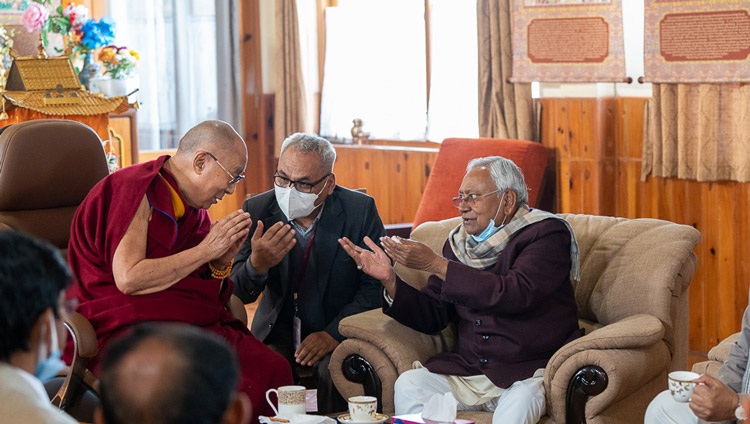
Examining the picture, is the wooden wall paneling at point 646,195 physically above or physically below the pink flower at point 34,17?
below

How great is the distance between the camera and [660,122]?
470cm

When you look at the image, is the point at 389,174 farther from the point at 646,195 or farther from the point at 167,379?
the point at 167,379

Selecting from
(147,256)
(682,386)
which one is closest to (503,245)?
(682,386)

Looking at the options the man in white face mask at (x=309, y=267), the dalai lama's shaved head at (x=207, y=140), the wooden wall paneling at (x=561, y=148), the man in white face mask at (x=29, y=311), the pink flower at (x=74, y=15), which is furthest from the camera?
the pink flower at (x=74, y=15)

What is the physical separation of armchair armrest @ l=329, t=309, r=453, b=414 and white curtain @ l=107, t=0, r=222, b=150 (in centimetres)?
398

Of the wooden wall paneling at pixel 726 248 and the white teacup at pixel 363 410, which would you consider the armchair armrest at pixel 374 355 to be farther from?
the wooden wall paneling at pixel 726 248

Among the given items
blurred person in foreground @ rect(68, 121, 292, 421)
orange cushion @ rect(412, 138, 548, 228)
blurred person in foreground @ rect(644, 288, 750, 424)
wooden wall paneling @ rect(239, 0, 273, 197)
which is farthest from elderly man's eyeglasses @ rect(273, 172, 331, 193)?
wooden wall paneling @ rect(239, 0, 273, 197)

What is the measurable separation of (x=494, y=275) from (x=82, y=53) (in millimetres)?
3330

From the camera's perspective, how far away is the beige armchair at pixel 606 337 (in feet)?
9.73

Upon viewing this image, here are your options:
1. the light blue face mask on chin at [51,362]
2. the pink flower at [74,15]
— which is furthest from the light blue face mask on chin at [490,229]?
the pink flower at [74,15]

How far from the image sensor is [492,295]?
10.3ft

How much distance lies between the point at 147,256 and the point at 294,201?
1.91ft

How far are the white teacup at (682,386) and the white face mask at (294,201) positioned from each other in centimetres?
139

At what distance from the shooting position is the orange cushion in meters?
4.95
